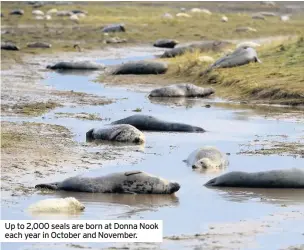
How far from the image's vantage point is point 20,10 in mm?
46406

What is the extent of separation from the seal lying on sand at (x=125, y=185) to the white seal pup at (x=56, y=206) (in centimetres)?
94

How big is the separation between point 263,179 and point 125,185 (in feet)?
4.74

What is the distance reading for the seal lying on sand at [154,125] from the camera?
14227 mm

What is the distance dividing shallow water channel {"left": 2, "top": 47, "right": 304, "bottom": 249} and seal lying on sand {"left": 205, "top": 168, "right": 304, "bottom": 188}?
0.46 ft

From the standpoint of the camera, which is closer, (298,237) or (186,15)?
(298,237)

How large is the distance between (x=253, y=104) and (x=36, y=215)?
9637 mm

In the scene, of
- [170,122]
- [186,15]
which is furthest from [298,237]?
[186,15]

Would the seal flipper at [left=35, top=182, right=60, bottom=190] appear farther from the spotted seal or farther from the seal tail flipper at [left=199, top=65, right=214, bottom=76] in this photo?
the spotted seal

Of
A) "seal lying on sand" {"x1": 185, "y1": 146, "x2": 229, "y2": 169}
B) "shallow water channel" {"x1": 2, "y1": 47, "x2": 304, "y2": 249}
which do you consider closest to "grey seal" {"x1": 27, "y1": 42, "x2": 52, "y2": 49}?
"shallow water channel" {"x1": 2, "y1": 47, "x2": 304, "y2": 249}

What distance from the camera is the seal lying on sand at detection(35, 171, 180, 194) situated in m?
9.97

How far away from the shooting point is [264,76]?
20.0m

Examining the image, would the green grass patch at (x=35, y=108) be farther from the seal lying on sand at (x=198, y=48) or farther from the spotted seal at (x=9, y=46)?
the spotted seal at (x=9, y=46)

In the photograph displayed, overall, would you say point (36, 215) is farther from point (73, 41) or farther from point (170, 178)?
point (73, 41)
